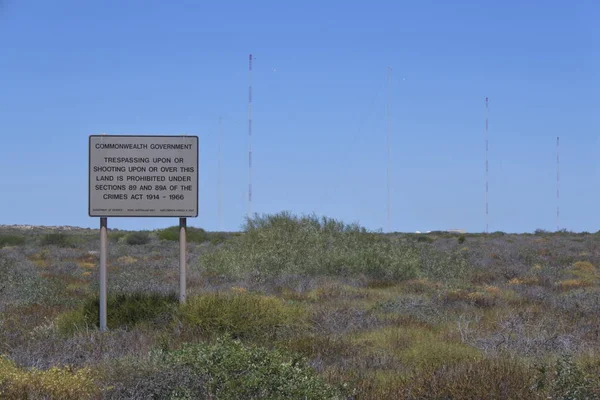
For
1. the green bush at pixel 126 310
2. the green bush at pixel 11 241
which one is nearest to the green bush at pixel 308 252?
the green bush at pixel 126 310

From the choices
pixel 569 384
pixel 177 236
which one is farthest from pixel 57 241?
pixel 569 384

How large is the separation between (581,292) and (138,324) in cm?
919

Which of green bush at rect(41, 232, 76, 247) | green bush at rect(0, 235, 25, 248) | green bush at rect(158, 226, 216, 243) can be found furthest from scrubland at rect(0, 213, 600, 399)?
green bush at rect(0, 235, 25, 248)

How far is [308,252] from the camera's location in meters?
21.7

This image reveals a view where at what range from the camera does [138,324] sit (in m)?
11.0

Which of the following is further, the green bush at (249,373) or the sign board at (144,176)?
the sign board at (144,176)

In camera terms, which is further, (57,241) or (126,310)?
(57,241)

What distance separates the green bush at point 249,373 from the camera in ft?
20.3

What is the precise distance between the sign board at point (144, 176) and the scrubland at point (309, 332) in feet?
4.90

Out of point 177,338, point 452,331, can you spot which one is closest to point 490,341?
point 452,331

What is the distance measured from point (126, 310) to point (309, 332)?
2955mm

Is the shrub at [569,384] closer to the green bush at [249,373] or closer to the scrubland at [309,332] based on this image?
the scrubland at [309,332]

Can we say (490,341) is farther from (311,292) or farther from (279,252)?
(279,252)

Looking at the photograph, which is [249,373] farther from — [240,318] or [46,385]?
[240,318]
